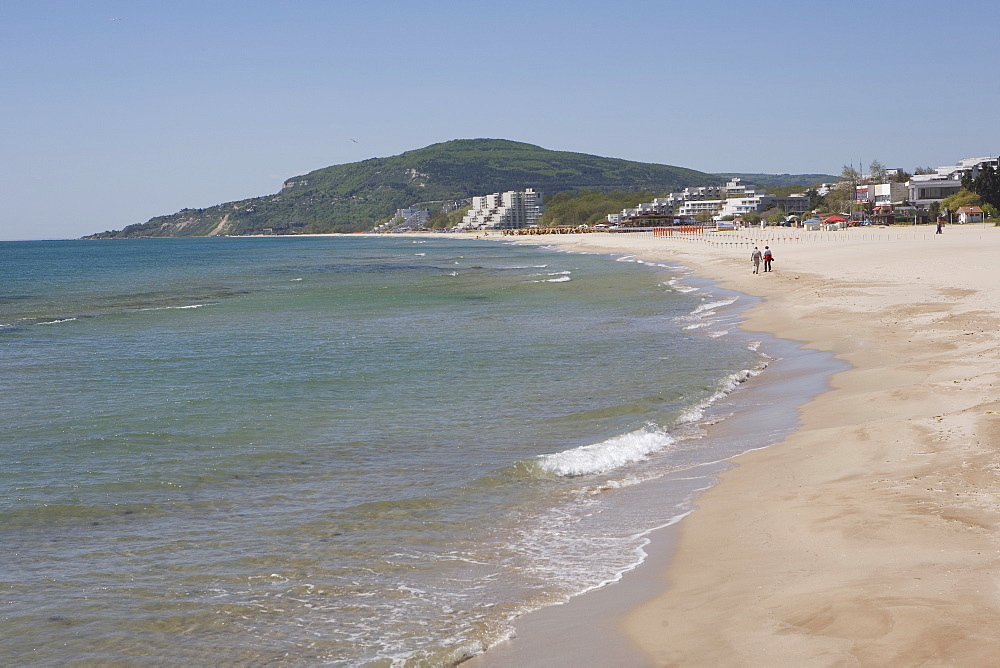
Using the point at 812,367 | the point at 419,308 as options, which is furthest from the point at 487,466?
the point at 419,308

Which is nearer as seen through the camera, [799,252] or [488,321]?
[488,321]

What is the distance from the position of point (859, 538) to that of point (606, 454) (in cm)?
491

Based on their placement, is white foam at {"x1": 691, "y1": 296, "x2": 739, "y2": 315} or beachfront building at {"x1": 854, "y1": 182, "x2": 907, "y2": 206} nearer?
white foam at {"x1": 691, "y1": 296, "x2": 739, "y2": 315}

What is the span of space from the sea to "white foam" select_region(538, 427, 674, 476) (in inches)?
1.8

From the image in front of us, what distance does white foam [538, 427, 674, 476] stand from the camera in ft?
38.1

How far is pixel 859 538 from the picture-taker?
7418mm

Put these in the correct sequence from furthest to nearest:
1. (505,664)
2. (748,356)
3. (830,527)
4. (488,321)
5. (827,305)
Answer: (488,321), (827,305), (748,356), (830,527), (505,664)

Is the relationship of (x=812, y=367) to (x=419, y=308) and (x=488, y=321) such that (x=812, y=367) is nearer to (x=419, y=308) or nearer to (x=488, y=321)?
(x=488, y=321)

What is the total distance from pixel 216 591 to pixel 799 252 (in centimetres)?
5663

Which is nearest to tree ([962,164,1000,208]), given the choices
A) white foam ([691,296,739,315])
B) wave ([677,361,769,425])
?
white foam ([691,296,739,315])

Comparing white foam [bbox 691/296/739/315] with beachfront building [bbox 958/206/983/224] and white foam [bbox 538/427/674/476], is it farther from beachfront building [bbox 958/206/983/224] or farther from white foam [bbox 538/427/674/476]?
beachfront building [bbox 958/206/983/224]

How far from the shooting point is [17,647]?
678 centimetres

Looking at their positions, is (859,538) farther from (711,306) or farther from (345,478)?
(711,306)

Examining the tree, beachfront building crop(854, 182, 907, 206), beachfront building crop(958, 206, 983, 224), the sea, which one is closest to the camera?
the sea
